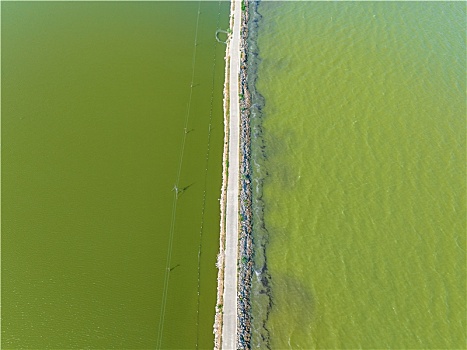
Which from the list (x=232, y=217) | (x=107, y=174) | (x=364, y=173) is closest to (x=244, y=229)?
(x=232, y=217)

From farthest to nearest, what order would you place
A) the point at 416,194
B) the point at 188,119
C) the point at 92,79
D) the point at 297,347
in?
1. the point at 92,79
2. the point at 188,119
3. the point at 416,194
4. the point at 297,347

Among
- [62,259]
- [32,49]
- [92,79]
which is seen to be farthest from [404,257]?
[32,49]

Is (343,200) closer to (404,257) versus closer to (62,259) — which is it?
(404,257)

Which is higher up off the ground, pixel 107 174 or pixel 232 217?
pixel 107 174

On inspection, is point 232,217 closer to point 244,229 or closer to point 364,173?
point 244,229

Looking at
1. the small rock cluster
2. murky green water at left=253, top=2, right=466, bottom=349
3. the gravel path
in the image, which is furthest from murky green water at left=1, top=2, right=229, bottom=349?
murky green water at left=253, top=2, right=466, bottom=349

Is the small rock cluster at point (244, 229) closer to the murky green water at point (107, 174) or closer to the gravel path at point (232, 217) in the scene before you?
the gravel path at point (232, 217)
